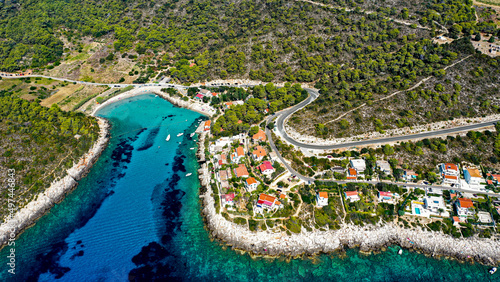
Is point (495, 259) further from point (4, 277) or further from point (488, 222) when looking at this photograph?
point (4, 277)

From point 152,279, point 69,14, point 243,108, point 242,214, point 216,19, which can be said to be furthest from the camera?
point 69,14

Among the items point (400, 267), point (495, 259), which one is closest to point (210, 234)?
point (400, 267)

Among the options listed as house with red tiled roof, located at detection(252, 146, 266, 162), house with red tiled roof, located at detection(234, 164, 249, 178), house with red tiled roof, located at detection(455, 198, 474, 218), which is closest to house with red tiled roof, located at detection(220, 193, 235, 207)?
house with red tiled roof, located at detection(234, 164, 249, 178)

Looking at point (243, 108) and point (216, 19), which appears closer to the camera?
point (243, 108)

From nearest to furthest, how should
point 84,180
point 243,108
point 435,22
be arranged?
point 84,180 → point 243,108 → point 435,22

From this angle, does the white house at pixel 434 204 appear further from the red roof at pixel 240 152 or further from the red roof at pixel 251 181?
the red roof at pixel 240 152

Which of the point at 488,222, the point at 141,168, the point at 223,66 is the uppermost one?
the point at 223,66

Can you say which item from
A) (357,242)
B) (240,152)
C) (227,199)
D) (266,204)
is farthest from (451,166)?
(227,199)

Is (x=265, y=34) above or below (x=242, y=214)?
above
